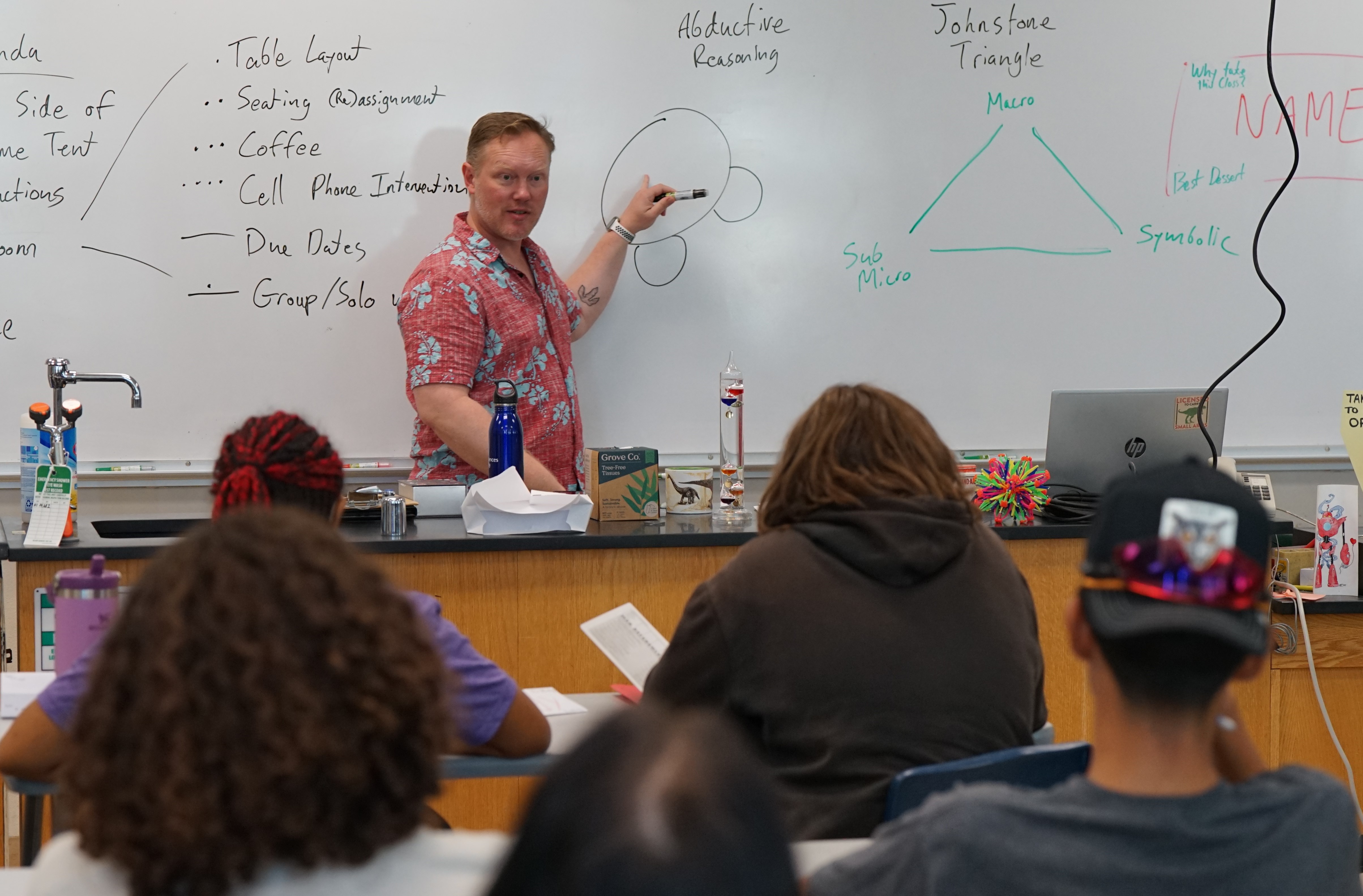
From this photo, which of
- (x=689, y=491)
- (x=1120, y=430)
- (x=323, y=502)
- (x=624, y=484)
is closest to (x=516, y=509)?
(x=624, y=484)

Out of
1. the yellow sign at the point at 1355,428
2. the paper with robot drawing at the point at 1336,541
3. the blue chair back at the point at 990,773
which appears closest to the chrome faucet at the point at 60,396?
the blue chair back at the point at 990,773

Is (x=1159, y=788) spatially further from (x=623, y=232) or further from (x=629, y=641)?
(x=623, y=232)

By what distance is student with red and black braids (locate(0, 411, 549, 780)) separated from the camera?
5.17ft

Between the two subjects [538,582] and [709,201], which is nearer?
[538,582]

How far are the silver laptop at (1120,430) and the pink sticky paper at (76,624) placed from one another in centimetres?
209

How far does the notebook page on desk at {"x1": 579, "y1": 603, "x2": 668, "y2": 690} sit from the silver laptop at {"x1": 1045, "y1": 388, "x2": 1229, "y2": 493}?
1.40m

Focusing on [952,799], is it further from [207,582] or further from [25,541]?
→ [25,541]

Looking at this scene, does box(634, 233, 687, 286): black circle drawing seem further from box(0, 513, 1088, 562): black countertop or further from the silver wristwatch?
box(0, 513, 1088, 562): black countertop

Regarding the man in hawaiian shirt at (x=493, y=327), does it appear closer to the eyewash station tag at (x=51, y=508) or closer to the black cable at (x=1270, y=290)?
the eyewash station tag at (x=51, y=508)

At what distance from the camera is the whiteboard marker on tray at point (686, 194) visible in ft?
11.4

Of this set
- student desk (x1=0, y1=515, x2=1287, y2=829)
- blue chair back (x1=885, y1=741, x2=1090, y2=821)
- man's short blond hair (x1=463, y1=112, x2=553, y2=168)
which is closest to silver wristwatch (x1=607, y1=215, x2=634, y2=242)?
man's short blond hair (x1=463, y1=112, x2=553, y2=168)

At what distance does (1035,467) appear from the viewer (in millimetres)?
3090

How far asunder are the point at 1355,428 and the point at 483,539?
1.80m

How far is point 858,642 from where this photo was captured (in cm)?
159
